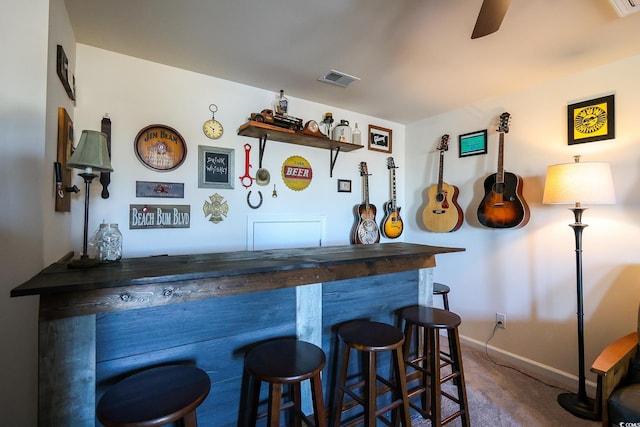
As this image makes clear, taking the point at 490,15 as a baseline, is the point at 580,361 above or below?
below

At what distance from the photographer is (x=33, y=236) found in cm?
124

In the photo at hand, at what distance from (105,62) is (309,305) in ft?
6.96

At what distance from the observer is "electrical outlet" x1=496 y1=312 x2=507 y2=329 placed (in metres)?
2.67

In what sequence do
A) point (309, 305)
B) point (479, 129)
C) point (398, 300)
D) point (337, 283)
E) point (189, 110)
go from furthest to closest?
point (479, 129) < point (189, 110) < point (398, 300) < point (337, 283) < point (309, 305)

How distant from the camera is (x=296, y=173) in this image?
9.20ft

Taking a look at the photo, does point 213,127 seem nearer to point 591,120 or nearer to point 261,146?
point 261,146

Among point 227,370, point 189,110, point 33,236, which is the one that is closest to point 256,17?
point 189,110

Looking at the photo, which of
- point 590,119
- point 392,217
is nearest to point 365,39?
point 590,119

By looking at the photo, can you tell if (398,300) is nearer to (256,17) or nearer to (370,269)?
(370,269)

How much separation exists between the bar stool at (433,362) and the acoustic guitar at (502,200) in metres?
1.28

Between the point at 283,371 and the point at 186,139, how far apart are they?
1885 millimetres

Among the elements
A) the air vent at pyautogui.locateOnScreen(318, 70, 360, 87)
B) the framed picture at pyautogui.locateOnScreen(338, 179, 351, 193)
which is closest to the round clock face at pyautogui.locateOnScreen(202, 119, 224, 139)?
the air vent at pyautogui.locateOnScreen(318, 70, 360, 87)

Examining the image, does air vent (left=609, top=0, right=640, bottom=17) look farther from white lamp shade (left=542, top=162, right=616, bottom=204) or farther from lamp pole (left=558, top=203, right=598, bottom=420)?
lamp pole (left=558, top=203, right=598, bottom=420)

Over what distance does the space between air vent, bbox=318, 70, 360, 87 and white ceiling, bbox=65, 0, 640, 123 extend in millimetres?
58
